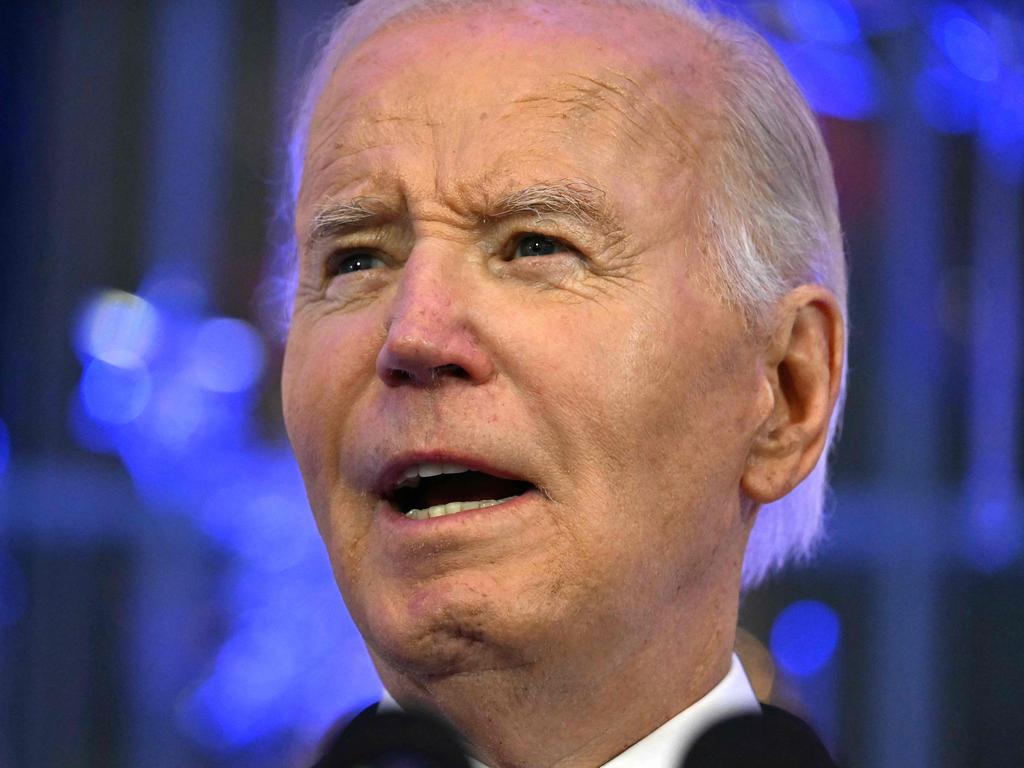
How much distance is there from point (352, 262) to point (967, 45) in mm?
4020

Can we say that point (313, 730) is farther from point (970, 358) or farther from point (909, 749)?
point (970, 358)

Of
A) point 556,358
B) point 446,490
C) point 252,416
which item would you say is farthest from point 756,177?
point 252,416

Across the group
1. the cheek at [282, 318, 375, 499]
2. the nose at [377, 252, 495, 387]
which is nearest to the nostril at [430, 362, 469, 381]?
the nose at [377, 252, 495, 387]

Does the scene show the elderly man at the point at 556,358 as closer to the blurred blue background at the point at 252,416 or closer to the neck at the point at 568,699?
the neck at the point at 568,699

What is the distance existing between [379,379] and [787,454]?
1.61ft

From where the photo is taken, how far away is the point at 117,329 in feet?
15.0

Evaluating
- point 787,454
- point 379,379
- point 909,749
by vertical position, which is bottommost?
point 909,749

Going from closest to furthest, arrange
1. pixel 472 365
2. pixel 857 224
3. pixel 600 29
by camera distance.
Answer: pixel 472 365 → pixel 600 29 → pixel 857 224

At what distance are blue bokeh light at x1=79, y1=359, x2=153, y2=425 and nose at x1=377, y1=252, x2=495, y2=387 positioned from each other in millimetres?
3443

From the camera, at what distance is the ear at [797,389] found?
4.59ft

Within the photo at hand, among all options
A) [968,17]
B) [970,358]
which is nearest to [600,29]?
[970,358]

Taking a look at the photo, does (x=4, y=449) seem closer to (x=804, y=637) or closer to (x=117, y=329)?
(x=117, y=329)

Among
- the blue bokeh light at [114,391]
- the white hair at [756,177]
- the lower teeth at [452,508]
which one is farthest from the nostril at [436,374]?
the blue bokeh light at [114,391]

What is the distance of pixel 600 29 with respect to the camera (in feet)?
4.56
